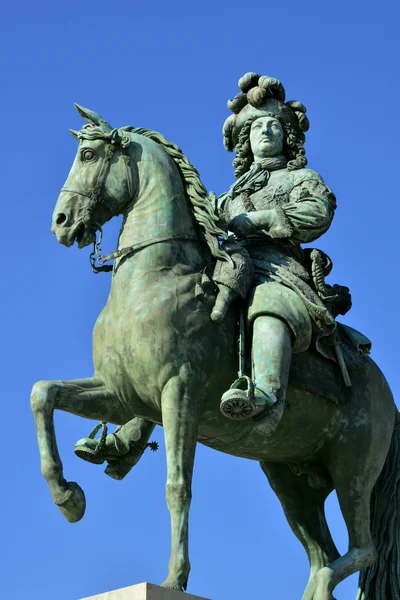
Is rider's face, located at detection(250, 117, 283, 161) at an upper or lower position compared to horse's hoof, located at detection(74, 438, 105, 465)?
upper

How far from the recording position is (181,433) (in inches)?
475

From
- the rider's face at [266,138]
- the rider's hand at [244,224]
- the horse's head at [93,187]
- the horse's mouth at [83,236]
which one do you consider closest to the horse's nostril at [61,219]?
the horse's head at [93,187]

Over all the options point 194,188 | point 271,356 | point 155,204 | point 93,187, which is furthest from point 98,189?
point 271,356

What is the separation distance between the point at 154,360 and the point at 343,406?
198 centimetres

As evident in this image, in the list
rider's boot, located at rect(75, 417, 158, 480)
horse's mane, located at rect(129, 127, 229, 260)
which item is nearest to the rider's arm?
horse's mane, located at rect(129, 127, 229, 260)

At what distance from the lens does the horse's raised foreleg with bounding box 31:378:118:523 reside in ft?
40.0

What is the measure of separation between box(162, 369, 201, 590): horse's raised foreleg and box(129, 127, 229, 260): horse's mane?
1.23m

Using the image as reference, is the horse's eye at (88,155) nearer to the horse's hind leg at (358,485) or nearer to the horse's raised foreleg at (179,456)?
the horse's raised foreleg at (179,456)

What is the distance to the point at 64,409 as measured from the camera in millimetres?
12609

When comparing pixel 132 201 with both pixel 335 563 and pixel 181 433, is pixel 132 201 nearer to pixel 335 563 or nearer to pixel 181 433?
pixel 181 433

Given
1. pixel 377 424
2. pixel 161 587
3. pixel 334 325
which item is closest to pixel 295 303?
pixel 334 325

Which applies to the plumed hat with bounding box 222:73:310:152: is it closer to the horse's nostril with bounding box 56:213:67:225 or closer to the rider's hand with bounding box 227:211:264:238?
the rider's hand with bounding box 227:211:264:238

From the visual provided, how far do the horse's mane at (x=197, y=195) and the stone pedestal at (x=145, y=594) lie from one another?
284cm

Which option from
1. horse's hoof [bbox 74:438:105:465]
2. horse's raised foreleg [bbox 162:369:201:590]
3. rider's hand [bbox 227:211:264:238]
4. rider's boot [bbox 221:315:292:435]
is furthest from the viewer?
rider's hand [bbox 227:211:264:238]
